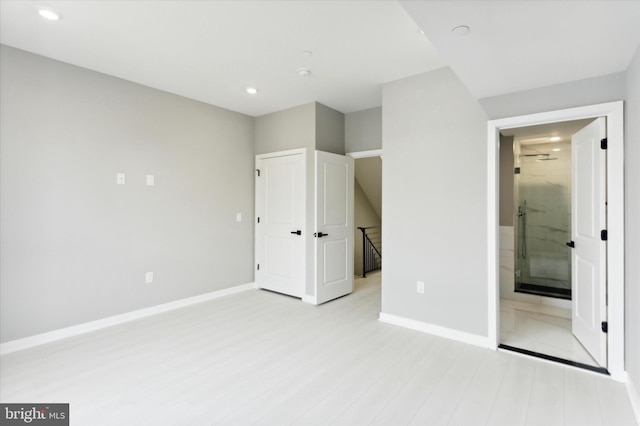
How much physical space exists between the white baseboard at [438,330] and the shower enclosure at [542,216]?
7.17ft

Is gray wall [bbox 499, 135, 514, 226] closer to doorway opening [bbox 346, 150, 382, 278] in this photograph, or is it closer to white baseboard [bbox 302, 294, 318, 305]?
doorway opening [bbox 346, 150, 382, 278]

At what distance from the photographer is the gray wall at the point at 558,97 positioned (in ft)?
7.99

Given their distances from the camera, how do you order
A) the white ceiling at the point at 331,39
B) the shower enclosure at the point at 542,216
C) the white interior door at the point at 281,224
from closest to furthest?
1. the white ceiling at the point at 331,39
2. the white interior door at the point at 281,224
3. the shower enclosure at the point at 542,216

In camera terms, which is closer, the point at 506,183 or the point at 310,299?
the point at 310,299

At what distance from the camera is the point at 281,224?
4754mm

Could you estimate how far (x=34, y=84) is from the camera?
118 inches

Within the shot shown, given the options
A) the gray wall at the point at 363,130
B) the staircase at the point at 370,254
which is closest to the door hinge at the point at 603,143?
the gray wall at the point at 363,130

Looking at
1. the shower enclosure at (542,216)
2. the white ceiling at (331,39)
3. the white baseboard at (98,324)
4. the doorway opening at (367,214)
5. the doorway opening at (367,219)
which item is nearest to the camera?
the white ceiling at (331,39)

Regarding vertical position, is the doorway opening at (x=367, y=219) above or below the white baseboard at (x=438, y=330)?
above

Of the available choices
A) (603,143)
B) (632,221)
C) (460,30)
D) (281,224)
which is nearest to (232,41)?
(460,30)

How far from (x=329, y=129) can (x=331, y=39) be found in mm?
1914

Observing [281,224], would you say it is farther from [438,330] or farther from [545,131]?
[545,131]

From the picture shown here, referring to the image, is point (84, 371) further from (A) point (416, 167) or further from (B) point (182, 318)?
(A) point (416, 167)

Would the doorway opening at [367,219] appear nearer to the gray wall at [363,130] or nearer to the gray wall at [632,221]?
the gray wall at [363,130]
